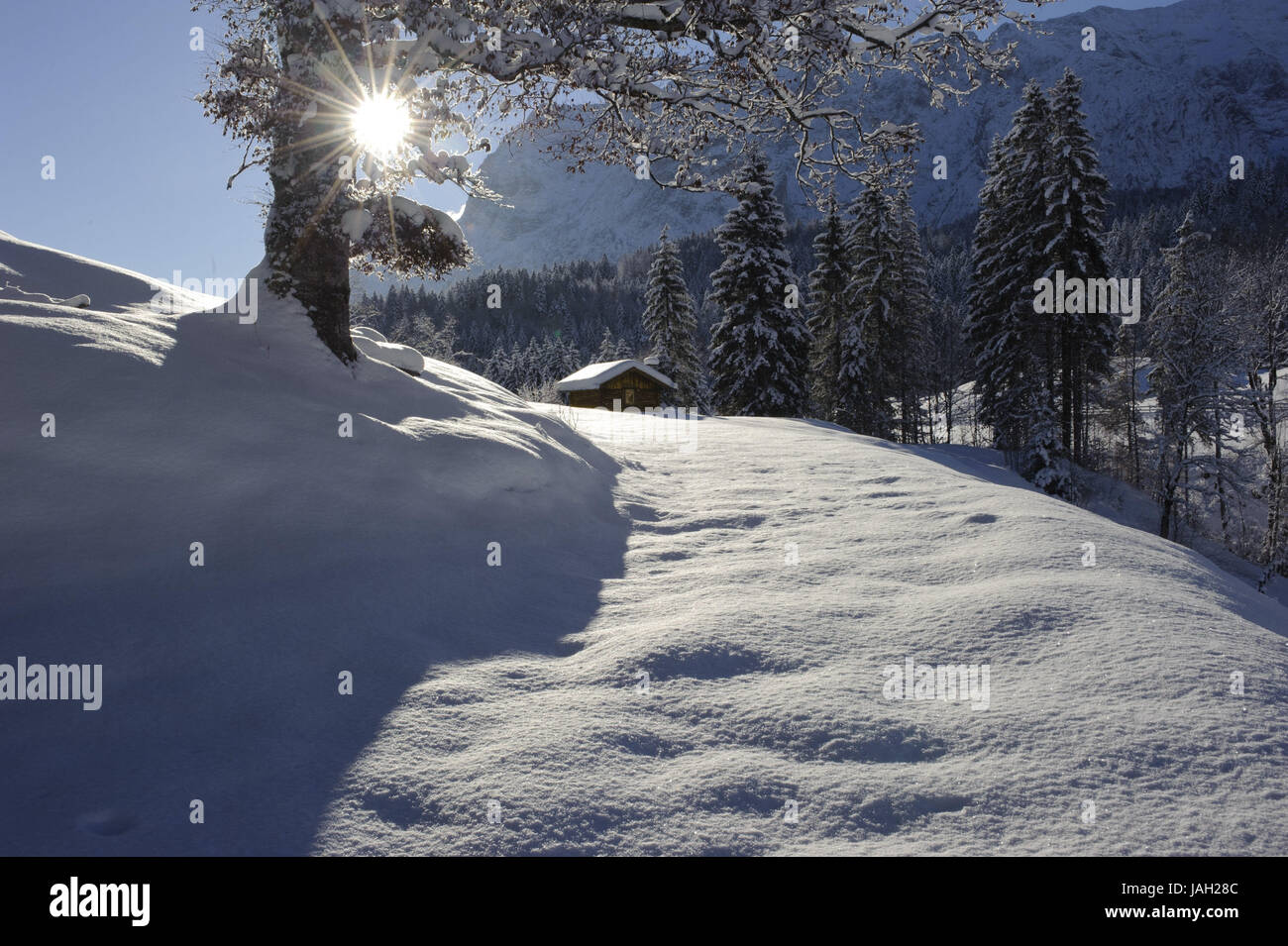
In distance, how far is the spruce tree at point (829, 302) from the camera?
105ft

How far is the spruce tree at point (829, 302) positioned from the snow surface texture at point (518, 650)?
28.6m

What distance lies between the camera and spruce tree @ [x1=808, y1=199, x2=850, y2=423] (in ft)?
105

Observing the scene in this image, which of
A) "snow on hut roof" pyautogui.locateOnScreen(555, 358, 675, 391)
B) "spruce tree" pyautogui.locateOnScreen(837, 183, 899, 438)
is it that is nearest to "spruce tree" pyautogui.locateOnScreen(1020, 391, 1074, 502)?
"spruce tree" pyautogui.locateOnScreen(837, 183, 899, 438)

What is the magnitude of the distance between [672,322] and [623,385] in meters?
Answer: 4.15

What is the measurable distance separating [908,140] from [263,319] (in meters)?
7.18

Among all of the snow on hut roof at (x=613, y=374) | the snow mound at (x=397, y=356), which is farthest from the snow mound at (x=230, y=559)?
the snow on hut roof at (x=613, y=374)

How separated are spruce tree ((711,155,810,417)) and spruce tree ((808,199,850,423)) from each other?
493 centimetres

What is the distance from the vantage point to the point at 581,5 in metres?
5.73

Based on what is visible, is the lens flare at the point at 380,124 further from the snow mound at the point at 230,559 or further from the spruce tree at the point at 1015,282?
the spruce tree at the point at 1015,282

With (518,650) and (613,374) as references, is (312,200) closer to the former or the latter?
(518,650)

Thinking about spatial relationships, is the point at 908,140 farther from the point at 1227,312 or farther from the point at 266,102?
the point at 1227,312

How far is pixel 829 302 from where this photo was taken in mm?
32594
